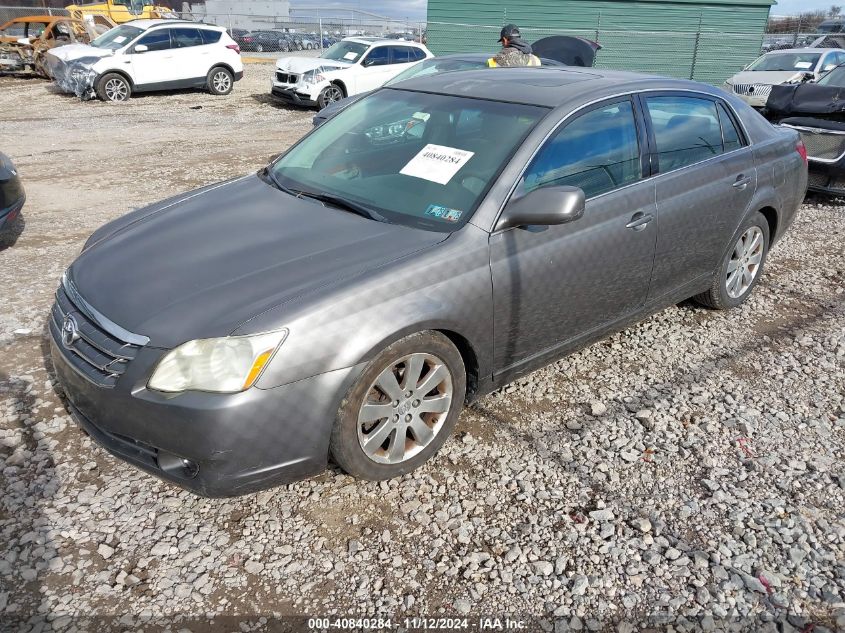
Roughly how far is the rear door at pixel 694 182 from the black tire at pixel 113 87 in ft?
45.7

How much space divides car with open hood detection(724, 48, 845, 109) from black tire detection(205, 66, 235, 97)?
12000mm

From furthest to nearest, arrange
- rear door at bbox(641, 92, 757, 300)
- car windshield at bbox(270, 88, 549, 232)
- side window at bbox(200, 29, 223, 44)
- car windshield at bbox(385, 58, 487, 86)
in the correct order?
side window at bbox(200, 29, 223, 44), car windshield at bbox(385, 58, 487, 86), rear door at bbox(641, 92, 757, 300), car windshield at bbox(270, 88, 549, 232)

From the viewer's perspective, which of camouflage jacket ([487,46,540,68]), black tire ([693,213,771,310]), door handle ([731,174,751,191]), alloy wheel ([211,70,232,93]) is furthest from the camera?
alloy wheel ([211,70,232,93])

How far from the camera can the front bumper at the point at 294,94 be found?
14.3 meters

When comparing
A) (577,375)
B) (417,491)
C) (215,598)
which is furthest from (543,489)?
(215,598)

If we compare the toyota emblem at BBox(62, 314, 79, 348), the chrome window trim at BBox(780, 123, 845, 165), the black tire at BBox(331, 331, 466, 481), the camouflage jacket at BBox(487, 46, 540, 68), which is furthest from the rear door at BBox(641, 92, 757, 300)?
the chrome window trim at BBox(780, 123, 845, 165)

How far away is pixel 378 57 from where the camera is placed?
48.3 ft

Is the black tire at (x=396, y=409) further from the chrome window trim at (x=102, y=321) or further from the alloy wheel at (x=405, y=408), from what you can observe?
the chrome window trim at (x=102, y=321)

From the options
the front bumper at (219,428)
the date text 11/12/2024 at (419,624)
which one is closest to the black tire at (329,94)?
the front bumper at (219,428)

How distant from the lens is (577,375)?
397 cm

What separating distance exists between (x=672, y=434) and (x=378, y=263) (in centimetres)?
184

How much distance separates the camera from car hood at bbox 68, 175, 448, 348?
2.58 metres

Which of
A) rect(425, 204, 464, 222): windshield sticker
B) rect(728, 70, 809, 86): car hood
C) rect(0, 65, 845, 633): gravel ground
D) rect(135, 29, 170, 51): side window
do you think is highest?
rect(135, 29, 170, 51): side window

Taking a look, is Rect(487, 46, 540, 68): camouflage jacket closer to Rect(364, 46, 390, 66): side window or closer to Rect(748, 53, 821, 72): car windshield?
Rect(364, 46, 390, 66): side window
